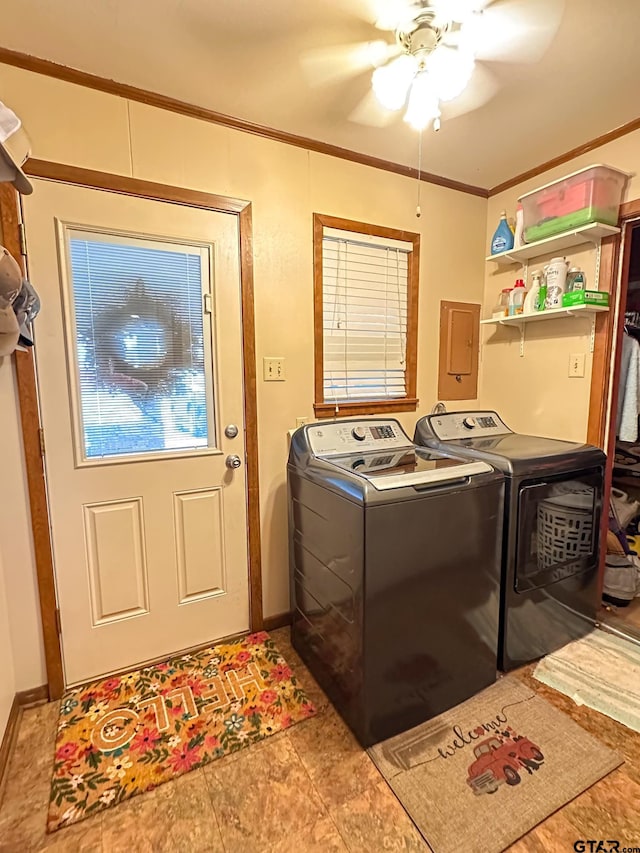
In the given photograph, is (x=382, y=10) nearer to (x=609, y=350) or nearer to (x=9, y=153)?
(x=9, y=153)

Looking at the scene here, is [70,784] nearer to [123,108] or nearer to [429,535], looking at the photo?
[429,535]

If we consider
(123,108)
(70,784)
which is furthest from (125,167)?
(70,784)

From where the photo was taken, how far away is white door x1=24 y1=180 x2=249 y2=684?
1.58 m

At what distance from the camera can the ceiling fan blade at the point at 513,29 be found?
124 cm

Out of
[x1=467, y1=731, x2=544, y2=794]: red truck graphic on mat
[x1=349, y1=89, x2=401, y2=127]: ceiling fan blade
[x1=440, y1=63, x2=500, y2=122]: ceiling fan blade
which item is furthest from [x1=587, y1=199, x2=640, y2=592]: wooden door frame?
[x1=349, y1=89, x2=401, y2=127]: ceiling fan blade

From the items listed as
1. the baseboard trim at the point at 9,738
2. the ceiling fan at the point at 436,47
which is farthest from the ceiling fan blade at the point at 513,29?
the baseboard trim at the point at 9,738

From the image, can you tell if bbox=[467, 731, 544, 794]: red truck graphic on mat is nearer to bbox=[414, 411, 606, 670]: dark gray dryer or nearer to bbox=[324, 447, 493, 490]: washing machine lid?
bbox=[414, 411, 606, 670]: dark gray dryer

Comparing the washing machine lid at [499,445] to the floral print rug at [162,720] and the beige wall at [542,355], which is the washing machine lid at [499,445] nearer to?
the beige wall at [542,355]

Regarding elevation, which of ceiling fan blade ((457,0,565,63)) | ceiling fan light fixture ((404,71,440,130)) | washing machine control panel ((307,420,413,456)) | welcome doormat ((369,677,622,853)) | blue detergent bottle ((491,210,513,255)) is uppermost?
ceiling fan blade ((457,0,565,63))

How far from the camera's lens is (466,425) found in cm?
236

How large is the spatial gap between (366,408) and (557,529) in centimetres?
107

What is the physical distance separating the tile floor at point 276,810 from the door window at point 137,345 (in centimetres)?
114

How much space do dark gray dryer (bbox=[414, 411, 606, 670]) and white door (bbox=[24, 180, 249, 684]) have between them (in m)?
1.20

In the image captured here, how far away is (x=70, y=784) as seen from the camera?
1.31m
